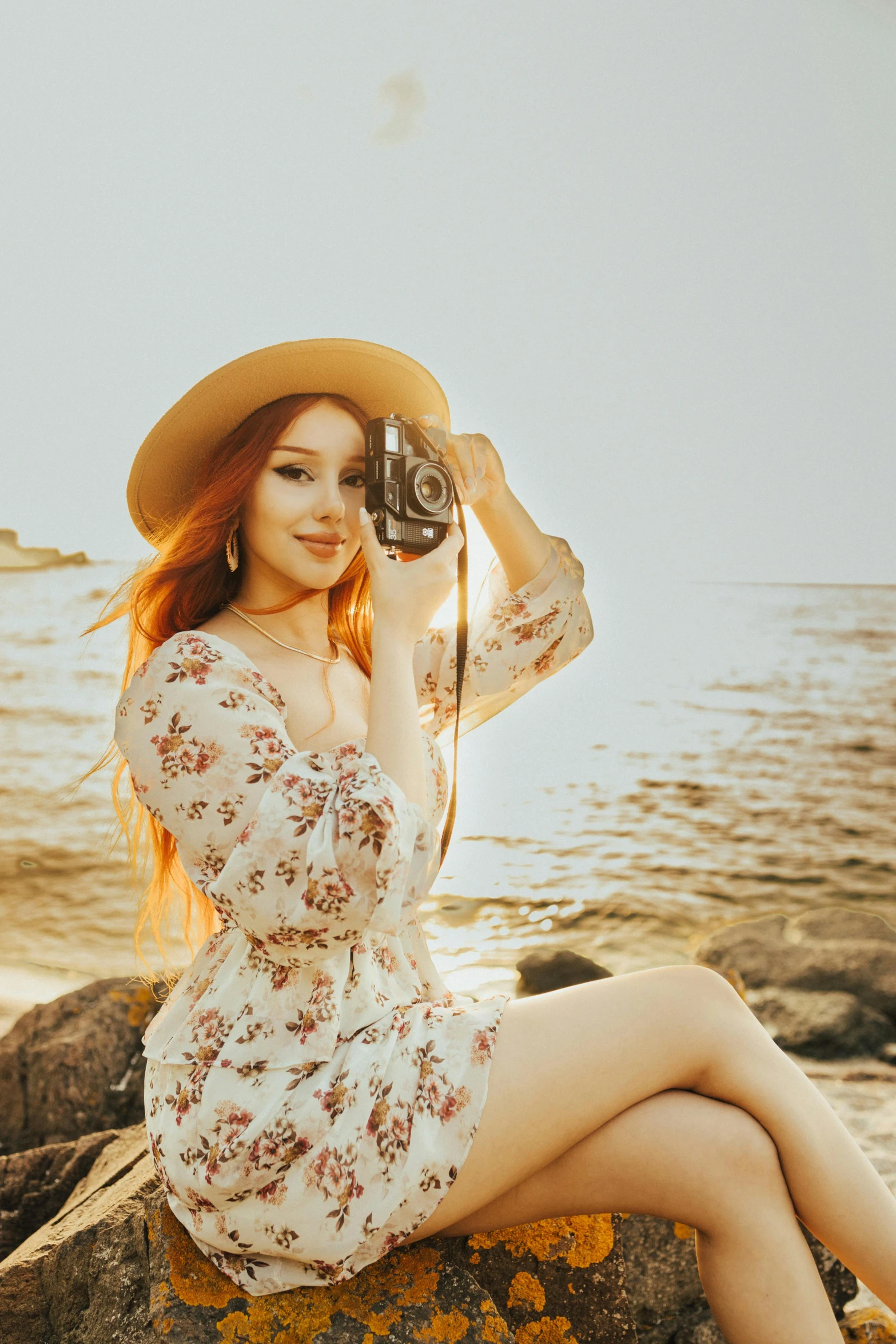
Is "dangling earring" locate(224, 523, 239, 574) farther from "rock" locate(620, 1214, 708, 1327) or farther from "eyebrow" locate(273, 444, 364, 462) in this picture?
"rock" locate(620, 1214, 708, 1327)

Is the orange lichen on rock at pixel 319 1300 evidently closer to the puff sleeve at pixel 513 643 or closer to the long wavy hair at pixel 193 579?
the long wavy hair at pixel 193 579

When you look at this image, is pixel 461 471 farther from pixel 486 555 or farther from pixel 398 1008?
pixel 398 1008

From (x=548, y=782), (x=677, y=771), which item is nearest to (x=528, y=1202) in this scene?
(x=548, y=782)

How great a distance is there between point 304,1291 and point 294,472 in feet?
3.55

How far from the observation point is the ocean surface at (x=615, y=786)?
554 centimetres

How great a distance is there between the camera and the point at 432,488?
1.38 m

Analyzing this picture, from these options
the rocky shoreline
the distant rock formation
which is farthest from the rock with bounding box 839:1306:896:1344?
the distant rock formation

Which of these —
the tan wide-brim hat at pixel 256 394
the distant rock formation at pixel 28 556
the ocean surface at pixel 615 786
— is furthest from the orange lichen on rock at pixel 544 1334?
the distant rock formation at pixel 28 556

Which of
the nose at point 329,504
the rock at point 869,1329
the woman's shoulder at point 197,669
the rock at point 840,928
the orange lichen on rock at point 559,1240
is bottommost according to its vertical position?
the rock at point 840,928

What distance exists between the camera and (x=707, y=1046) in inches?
45.3

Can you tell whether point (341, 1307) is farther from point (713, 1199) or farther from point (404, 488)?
point (404, 488)

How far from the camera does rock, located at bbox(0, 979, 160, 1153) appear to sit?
2.22 metres

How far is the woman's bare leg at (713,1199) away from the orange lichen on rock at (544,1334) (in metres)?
0.20

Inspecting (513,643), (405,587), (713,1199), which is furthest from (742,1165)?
(513,643)
